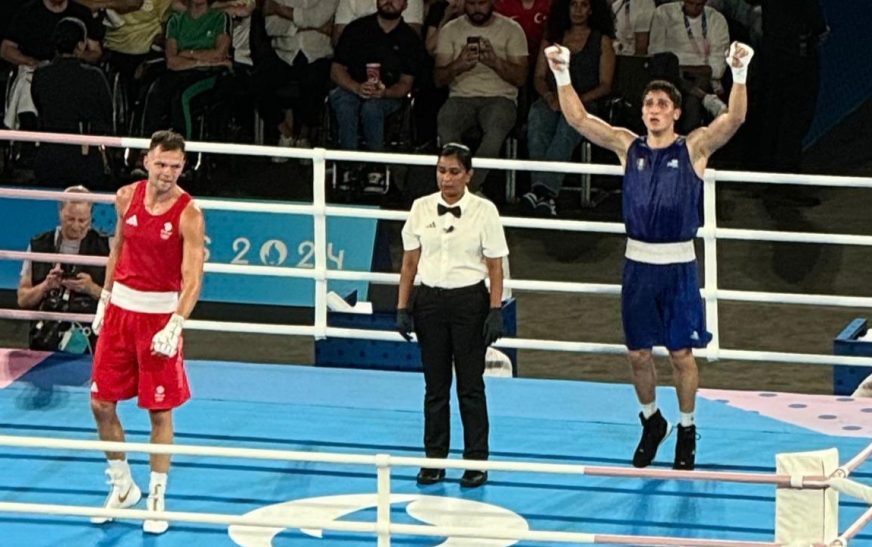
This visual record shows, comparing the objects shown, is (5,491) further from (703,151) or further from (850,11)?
(850,11)

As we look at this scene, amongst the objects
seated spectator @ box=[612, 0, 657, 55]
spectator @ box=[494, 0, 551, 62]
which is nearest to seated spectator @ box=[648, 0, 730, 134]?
seated spectator @ box=[612, 0, 657, 55]

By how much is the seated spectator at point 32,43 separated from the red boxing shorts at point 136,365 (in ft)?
24.0

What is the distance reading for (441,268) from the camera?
9328 millimetres

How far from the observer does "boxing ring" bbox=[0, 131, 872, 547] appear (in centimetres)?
880

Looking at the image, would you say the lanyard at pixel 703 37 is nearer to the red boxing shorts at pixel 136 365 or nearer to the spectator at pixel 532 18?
the spectator at pixel 532 18

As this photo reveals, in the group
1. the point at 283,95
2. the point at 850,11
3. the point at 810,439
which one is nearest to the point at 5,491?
the point at 810,439

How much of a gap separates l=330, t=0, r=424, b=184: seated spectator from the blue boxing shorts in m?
6.03

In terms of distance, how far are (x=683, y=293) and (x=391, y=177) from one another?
21.7ft

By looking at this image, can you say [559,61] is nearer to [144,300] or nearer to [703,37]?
[144,300]

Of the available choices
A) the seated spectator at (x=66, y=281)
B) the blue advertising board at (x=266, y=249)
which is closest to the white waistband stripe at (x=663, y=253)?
the seated spectator at (x=66, y=281)

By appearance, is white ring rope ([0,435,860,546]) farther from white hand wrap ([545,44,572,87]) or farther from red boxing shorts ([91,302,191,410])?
white hand wrap ([545,44,572,87])

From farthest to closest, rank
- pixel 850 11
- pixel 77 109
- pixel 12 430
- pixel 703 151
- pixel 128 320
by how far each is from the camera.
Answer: pixel 850 11, pixel 77 109, pixel 12 430, pixel 703 151, pixel 128 320

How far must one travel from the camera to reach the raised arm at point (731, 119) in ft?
30.0

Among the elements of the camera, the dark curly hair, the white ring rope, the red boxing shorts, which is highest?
the dark curly hair
